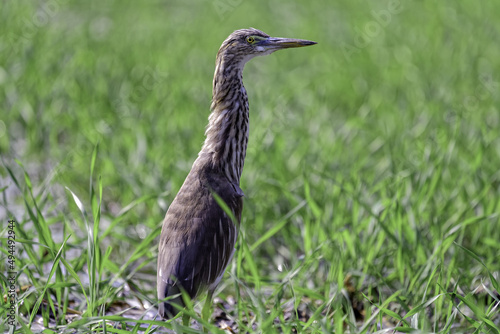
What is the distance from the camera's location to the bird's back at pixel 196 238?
2977mm

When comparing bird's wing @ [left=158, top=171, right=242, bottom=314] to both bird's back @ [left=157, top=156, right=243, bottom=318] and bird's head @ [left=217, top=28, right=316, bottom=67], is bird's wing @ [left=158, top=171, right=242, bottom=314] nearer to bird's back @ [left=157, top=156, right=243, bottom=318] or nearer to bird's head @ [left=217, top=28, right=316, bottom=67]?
bird's back @ [left=157, top=156, right=243, bottom=318]

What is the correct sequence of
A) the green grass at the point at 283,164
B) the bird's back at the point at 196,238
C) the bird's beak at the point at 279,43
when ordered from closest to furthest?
1. the bird's back at the point at 196,238
2. the green grass at the point at 283,164
3. the bird's beak at the point at 279,43

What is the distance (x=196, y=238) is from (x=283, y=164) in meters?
1.99

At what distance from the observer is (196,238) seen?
9.96ft

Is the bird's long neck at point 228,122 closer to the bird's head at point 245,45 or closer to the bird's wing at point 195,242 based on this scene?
the bird's head at point 245,45

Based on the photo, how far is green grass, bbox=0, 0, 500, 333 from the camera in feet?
11.0

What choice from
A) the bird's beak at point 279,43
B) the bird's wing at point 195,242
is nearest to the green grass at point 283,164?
the bird's wing at point 195,242

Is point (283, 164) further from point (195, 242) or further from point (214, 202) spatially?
point (195, 242)

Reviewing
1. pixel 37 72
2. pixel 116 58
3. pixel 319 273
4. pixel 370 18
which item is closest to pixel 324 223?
pixel 319 273

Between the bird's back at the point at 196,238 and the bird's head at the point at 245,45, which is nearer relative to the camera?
the bird's back at the point at 196,238

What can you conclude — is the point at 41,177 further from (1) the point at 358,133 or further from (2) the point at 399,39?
(2) the point at 399,39

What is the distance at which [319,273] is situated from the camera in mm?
4051

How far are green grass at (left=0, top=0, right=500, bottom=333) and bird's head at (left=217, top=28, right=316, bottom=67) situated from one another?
797 millimetres

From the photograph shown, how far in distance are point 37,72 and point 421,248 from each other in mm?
4093
